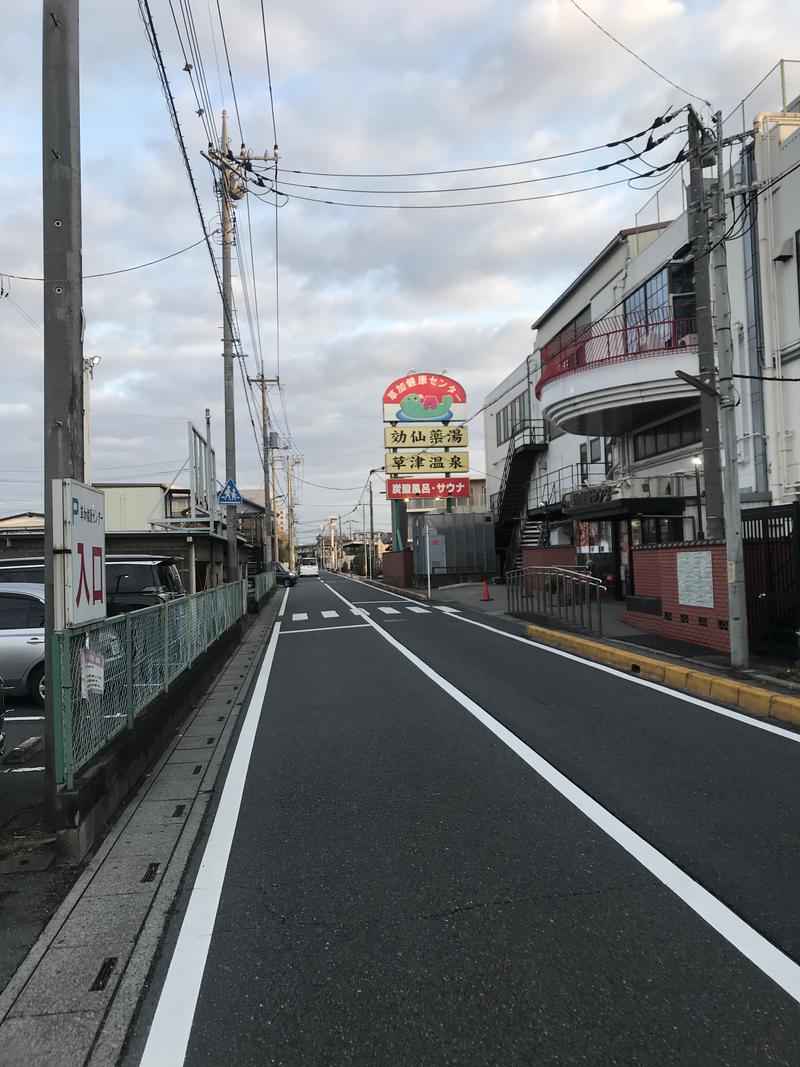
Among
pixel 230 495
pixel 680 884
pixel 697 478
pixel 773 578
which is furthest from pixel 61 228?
pixel 697 478

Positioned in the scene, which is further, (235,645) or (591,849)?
(235,645)

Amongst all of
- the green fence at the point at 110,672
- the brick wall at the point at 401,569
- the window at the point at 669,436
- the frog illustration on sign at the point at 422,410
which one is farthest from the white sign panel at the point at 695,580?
the frog illustration on sign at the point at 422,410

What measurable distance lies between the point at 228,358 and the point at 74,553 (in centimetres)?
1806

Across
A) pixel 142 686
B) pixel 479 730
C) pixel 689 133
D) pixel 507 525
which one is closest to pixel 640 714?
pixel 479 730

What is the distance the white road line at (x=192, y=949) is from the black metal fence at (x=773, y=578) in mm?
8216

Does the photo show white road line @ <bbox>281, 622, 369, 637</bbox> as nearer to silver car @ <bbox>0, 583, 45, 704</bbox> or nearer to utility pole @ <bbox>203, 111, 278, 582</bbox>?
utility pole @ <bbox>203, 111, 278, 582</bbox>

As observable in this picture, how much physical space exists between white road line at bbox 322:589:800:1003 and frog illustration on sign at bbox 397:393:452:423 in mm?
36551

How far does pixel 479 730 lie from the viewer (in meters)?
7.61

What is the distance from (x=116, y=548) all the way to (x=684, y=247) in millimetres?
17453

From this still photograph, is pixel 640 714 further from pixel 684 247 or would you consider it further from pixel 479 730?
pixel 684 247

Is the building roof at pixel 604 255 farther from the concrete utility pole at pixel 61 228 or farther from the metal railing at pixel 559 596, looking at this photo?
the concrete utility pole at pixel 61 228

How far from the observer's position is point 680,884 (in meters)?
4.00

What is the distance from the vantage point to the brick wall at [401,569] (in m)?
42.6

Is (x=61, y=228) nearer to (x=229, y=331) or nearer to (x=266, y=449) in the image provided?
(x=229, y=331)
